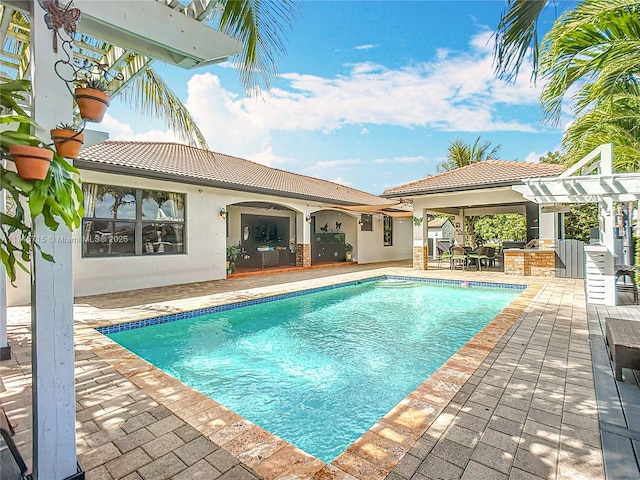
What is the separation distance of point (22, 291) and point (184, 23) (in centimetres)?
989

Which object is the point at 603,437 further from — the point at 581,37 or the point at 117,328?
the point at 117,328

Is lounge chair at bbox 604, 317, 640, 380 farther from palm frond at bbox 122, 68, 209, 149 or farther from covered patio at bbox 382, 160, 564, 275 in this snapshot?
covered patio at bbox 382, 160, 564, 275

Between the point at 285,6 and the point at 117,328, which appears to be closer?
the point at 285,6

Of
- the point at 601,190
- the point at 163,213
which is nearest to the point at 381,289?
the point at 601,190

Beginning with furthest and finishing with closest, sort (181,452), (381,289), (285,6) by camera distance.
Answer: (381,289) → (285,6) → (181,452)

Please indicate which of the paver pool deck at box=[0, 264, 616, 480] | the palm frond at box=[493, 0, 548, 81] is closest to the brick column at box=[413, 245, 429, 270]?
the paver pool deck at box=[0, 264, 616, 480]

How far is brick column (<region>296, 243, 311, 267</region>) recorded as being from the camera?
18.7 m

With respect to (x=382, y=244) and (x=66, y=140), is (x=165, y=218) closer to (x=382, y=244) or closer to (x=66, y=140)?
(x=66, y=140)

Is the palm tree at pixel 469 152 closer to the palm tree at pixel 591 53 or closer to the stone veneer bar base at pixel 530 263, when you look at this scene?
the stone veneer bar base at pixel 530 263

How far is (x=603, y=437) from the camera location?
3080 millimetres

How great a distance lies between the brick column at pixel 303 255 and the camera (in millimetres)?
18672

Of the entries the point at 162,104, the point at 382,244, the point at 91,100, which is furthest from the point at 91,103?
the point at 382,244

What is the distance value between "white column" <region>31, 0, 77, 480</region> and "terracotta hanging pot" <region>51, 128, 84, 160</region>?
11 centimetres

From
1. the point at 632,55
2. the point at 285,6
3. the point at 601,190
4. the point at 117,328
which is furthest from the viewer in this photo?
the point at 601,190
